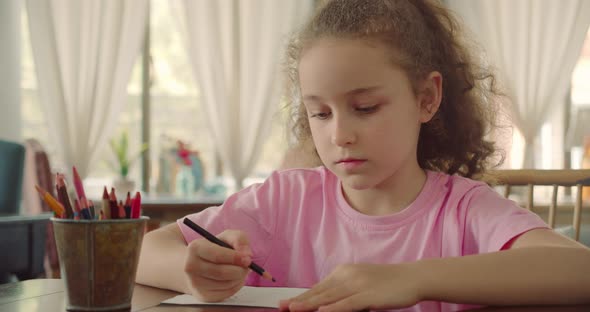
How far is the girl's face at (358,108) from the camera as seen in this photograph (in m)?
1.03

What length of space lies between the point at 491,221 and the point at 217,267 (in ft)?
1.45

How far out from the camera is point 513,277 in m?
0.84

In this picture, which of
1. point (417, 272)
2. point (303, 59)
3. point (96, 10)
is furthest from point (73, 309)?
point (96, 10)

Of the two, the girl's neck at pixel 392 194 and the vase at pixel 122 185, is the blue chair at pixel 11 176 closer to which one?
the vase at pixel 122 185

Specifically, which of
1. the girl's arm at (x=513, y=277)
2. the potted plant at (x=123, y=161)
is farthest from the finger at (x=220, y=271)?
the potted plant at (x=123, y=161)

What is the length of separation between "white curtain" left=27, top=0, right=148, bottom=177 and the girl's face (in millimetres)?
3699

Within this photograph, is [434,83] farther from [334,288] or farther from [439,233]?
[334,288]

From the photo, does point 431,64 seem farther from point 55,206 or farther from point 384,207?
point 55,206

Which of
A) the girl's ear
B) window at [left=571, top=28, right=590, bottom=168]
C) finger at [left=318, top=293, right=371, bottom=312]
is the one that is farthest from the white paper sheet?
window at [left=571, top=28, right=590, bottom=168]

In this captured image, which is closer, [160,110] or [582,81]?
[582,81]

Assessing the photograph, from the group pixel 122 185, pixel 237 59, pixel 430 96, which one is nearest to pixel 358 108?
pixel 430 96

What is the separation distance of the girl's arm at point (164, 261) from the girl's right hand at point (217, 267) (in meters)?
0.07

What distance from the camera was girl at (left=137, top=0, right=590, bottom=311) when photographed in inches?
33.1

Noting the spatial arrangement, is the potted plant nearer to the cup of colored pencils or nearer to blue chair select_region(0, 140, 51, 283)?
blue chair select_region(0, 140, 51, 283)
